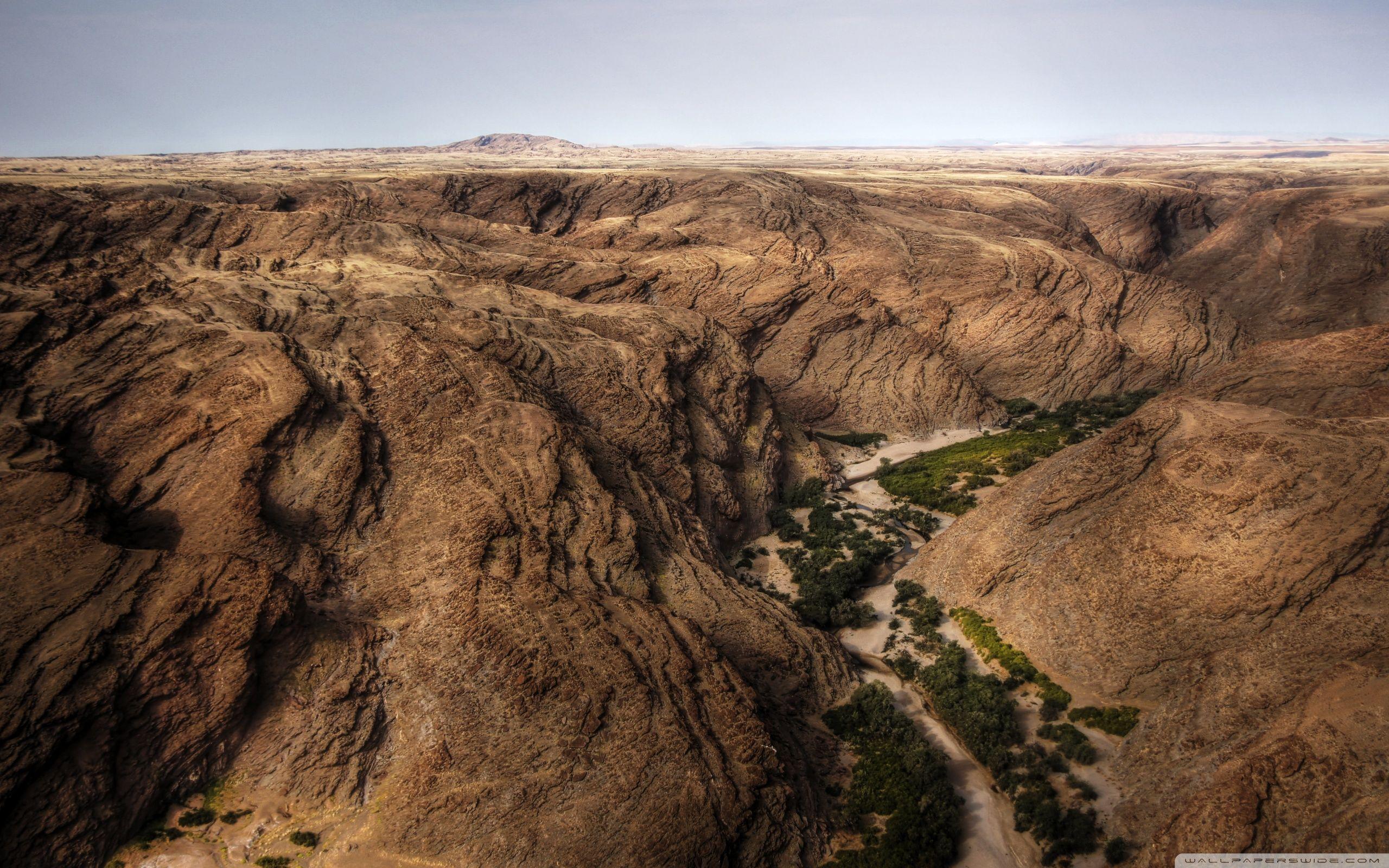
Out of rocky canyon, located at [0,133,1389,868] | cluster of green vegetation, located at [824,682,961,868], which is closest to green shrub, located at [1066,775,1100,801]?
rocky canyon, located at [0,133,1389,868]

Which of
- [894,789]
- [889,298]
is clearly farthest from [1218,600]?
[889,298]

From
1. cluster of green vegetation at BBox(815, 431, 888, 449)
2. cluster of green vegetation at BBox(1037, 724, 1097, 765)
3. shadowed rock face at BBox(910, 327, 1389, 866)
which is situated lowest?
cluster of green vegetation at BBox(1037, 724, 1097, 765)

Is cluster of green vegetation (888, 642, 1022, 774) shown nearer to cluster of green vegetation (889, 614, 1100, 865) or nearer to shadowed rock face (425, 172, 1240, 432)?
cluster of green vegetation (889, 614, 1100, 865)

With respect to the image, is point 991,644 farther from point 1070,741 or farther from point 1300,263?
point 1300,263

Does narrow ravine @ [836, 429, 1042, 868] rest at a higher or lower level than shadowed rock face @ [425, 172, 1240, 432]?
lower

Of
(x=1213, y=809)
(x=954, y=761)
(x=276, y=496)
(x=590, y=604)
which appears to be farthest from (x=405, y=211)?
(x=1213, y=809)

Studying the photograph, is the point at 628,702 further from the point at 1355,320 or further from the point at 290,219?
the point at 1355,320
